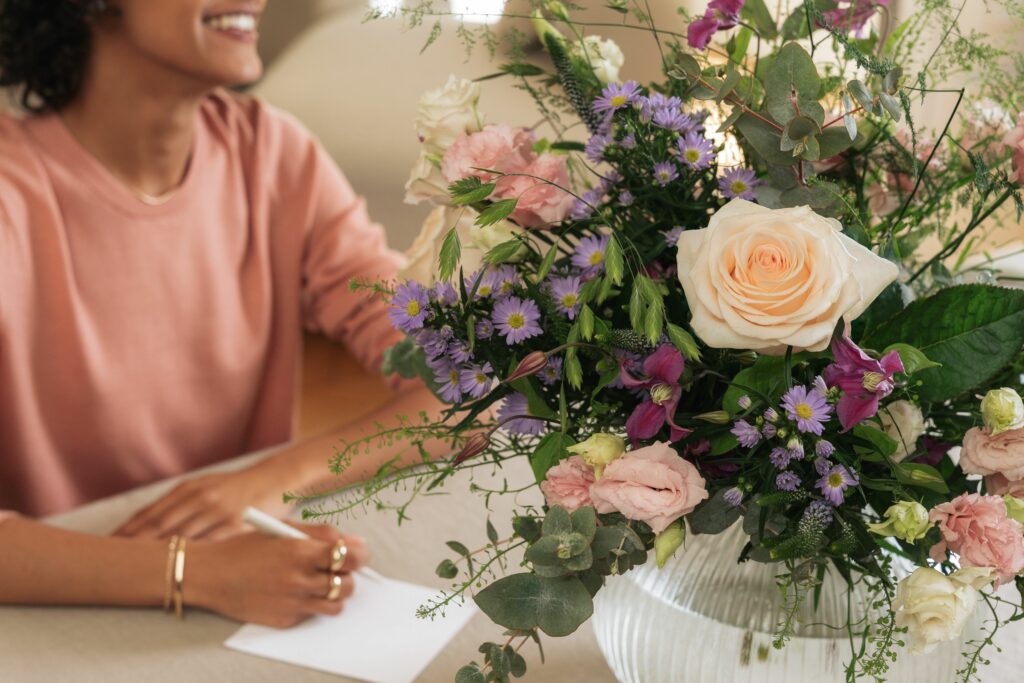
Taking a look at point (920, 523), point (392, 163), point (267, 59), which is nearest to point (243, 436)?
point (392, 163)

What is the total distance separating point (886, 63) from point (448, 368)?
0.25 meters

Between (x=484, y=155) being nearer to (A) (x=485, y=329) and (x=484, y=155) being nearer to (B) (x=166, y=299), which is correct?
(A) (x=485, y=329)

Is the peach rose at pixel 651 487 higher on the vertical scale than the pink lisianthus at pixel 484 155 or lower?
lower

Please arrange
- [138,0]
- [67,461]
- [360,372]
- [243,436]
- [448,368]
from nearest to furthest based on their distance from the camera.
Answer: [448,368] < [138,0] < [67,461] < [243,436] < [360,372]

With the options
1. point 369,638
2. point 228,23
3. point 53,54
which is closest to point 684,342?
point 369,638

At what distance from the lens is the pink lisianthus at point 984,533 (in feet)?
1.33

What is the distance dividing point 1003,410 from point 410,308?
0.27 meters

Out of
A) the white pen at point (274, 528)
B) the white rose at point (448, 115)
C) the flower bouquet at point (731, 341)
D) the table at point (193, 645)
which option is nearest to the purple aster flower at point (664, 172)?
the flower bouquet at point (731, 341)

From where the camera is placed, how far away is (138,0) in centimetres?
126

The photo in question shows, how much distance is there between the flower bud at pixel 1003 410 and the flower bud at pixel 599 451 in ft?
0.51

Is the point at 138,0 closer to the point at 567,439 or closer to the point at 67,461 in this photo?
the point at 67,461

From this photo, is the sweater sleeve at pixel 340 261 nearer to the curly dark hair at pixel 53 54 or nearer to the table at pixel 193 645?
the curly dark hair at pixel 53 54

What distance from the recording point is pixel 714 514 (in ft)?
1.50

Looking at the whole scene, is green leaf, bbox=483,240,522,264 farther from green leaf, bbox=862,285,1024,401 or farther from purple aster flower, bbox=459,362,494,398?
green leaf, bbox=862,285,1024,401
